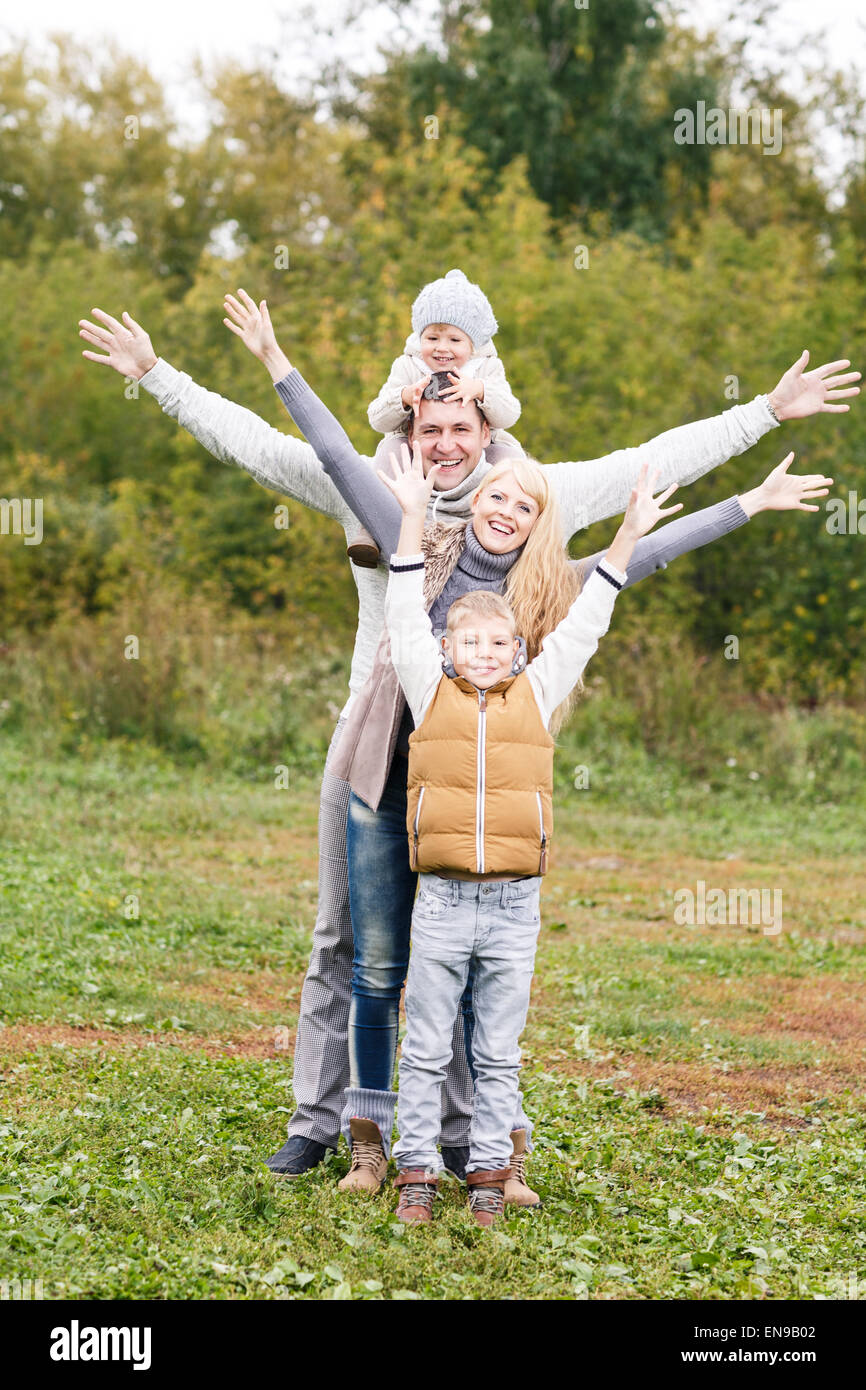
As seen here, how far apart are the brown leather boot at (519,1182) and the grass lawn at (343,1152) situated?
2.1 inches

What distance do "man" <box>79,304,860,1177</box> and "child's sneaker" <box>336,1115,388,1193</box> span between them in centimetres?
20

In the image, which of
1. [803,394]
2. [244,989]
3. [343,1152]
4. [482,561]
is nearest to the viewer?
[482,561]

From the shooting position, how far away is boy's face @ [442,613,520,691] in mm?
3650

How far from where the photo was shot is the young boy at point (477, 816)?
142 inches

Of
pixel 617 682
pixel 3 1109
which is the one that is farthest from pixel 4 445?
pixel 3 1109

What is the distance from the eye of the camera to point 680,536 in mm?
3920

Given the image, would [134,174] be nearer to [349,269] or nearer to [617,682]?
[349,269]

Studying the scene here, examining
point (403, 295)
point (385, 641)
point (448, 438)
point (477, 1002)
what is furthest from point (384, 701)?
point (403, 295)

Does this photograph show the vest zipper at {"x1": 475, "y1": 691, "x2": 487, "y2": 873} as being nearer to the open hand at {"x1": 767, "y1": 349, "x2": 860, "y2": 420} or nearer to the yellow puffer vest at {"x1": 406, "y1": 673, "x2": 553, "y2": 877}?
Answer: the yellow puffer vest at {"x1": 406, "y1": 673, "x2": 553, "y2": 877}

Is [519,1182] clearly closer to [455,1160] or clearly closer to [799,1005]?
[455,1160]

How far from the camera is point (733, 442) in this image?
13.1 ft

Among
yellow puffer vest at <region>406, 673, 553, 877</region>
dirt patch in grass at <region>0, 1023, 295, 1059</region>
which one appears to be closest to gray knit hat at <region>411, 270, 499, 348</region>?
yellow puffer vest at <region>406, 673, 553, 877</region>

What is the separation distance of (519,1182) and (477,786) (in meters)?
1.18

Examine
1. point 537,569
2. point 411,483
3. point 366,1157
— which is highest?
point 411,483
